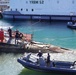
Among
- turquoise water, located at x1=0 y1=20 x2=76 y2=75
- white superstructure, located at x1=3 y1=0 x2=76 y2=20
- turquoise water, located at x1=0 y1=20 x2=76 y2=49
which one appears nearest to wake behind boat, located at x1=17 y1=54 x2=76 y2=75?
turquoise water, located at x1=0 y1=20 x2=76 y2=75

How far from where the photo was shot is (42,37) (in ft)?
139

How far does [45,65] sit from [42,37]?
61.3ft

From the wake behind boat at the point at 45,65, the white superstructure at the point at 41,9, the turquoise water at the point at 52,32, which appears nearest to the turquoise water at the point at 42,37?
the turquoise water at the point at 52,32

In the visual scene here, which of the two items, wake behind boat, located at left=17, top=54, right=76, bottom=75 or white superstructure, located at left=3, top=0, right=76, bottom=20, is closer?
wake behind boat, located at left=17, top=54, right=76, bottom=75

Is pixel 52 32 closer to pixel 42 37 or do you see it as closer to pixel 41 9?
pixel 42 37

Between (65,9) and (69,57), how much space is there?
119 ft

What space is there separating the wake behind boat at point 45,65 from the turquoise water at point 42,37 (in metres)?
0.99

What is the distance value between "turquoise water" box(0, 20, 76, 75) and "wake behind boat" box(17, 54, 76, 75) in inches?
39.1

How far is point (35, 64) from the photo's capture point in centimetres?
2403

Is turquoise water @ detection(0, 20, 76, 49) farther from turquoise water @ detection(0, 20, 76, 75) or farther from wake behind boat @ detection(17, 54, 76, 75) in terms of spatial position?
wake behind boat @ detection(17, 54, 76, 75)

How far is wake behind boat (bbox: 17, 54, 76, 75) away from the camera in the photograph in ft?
76.6

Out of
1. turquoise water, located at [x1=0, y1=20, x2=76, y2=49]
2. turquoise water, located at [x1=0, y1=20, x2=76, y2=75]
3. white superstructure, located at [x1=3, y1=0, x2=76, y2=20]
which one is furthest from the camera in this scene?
white superstructure, located at [x1=3, y1=0, x2=76, y2=20]

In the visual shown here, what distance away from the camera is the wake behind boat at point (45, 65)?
23.3m

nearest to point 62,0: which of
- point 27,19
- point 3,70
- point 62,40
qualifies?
point 27,19
